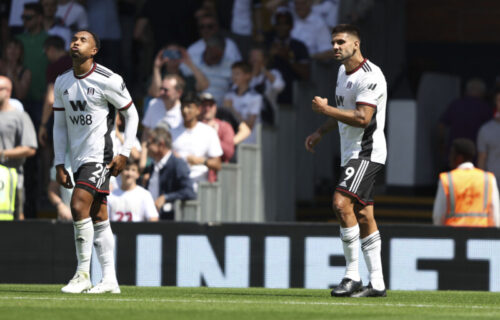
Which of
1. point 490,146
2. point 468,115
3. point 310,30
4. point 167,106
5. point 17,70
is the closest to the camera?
point 167,106

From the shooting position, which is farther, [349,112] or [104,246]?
[104,246]

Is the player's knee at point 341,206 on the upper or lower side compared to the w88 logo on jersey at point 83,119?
lower

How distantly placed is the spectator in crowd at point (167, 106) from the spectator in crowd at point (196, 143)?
457mm

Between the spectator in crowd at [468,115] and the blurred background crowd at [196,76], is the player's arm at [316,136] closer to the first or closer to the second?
the blurred background crowd at [196,76]

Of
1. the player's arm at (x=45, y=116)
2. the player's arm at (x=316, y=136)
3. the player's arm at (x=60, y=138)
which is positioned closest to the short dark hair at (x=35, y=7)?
the player's arm at (x=45, y=116)

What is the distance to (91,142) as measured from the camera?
29.5ft

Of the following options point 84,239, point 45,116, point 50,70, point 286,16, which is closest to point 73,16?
point 50,70

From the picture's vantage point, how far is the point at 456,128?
14.9 m

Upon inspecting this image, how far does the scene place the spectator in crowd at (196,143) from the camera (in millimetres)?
12898

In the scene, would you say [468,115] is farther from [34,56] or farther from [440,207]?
[34,56]

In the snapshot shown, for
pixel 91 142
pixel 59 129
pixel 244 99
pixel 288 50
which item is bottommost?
pixel 91 142

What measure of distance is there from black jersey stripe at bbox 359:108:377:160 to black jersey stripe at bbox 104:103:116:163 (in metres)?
1.94

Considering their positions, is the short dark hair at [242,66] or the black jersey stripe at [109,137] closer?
the black jersey stripe at [109,137]

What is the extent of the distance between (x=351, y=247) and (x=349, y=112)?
1.05 metres
